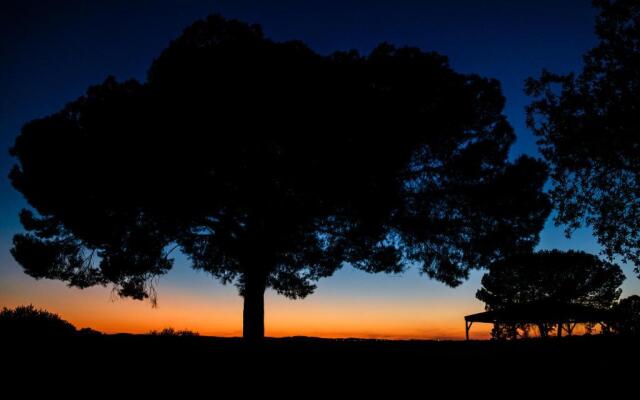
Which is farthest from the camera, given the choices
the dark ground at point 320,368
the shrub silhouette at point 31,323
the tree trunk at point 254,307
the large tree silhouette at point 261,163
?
the tree trunk at point 254,307

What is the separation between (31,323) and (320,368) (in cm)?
753

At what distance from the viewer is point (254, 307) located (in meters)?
14.8

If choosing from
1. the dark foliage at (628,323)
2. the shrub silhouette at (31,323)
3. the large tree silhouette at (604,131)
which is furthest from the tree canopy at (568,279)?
the shrub silhouette at (31,323)

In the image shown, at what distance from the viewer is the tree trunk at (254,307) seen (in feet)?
48.1

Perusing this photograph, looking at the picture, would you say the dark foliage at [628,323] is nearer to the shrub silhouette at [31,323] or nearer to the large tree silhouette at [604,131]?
the large tree silhouette at [604,131]

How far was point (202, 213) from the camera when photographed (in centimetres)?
1384

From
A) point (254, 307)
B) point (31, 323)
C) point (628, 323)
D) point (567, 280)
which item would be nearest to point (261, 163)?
point (254, 307)

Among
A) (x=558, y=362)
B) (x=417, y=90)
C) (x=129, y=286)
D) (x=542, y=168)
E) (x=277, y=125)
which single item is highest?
(x=417, y=90)

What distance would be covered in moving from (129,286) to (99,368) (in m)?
9.27

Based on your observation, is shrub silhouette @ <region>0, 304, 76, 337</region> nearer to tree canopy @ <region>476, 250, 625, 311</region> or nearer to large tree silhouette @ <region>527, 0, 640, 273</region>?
large tree silhouette @ <region>527, 0, 640, 273</region>

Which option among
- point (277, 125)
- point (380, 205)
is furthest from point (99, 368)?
point (380, 205)

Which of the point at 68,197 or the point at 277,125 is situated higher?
the point at 277,125

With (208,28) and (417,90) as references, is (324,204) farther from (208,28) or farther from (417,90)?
(208,28)

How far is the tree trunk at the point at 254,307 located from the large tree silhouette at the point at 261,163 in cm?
5
